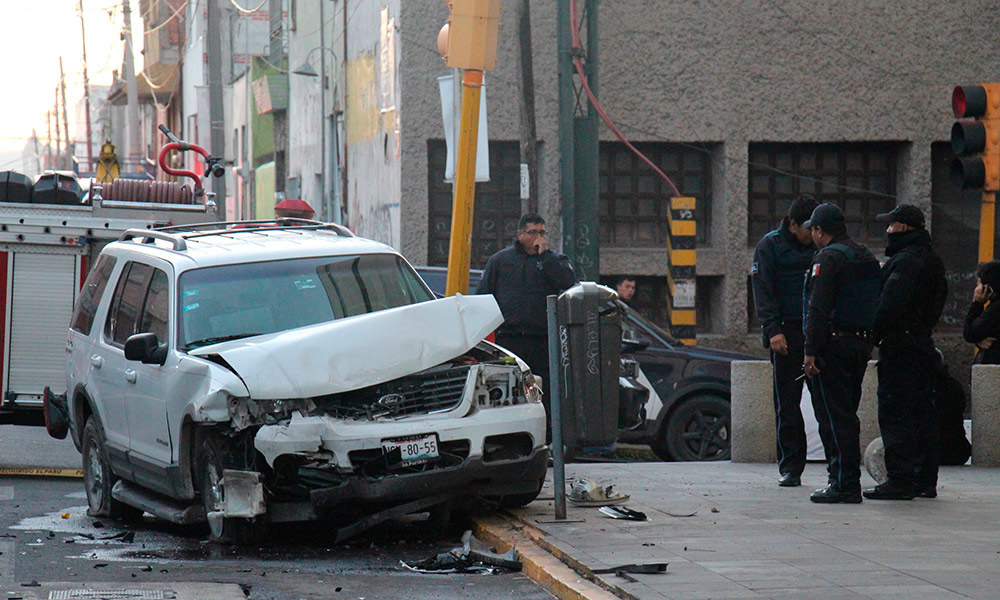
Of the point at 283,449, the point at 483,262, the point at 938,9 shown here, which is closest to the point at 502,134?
the point at 483,262

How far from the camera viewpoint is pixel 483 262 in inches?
791

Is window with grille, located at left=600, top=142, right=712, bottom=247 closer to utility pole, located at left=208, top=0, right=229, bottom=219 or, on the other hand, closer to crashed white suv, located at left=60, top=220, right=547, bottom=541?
utility pole, located at left=208, top=0, right=229, bottom=219

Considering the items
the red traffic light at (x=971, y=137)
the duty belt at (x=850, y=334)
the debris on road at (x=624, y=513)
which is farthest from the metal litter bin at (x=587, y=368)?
the red traffic light at (x=971, y=137)

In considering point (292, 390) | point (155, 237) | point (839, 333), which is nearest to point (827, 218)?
point (839, 333)

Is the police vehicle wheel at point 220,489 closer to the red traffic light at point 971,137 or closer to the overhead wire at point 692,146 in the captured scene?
the red traffic light at point 971,137

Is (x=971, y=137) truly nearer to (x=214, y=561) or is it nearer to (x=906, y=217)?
(x=906, y=217)

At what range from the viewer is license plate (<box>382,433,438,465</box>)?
795cm

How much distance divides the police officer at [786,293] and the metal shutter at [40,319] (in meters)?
6.04

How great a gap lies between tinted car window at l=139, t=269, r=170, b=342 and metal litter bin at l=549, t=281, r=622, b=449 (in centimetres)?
241

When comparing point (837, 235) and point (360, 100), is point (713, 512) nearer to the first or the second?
point (837, 235)

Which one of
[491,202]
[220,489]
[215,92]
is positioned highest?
[215,92]

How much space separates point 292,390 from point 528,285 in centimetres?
341

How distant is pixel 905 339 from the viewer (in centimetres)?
920

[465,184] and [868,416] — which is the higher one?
[465,184]
